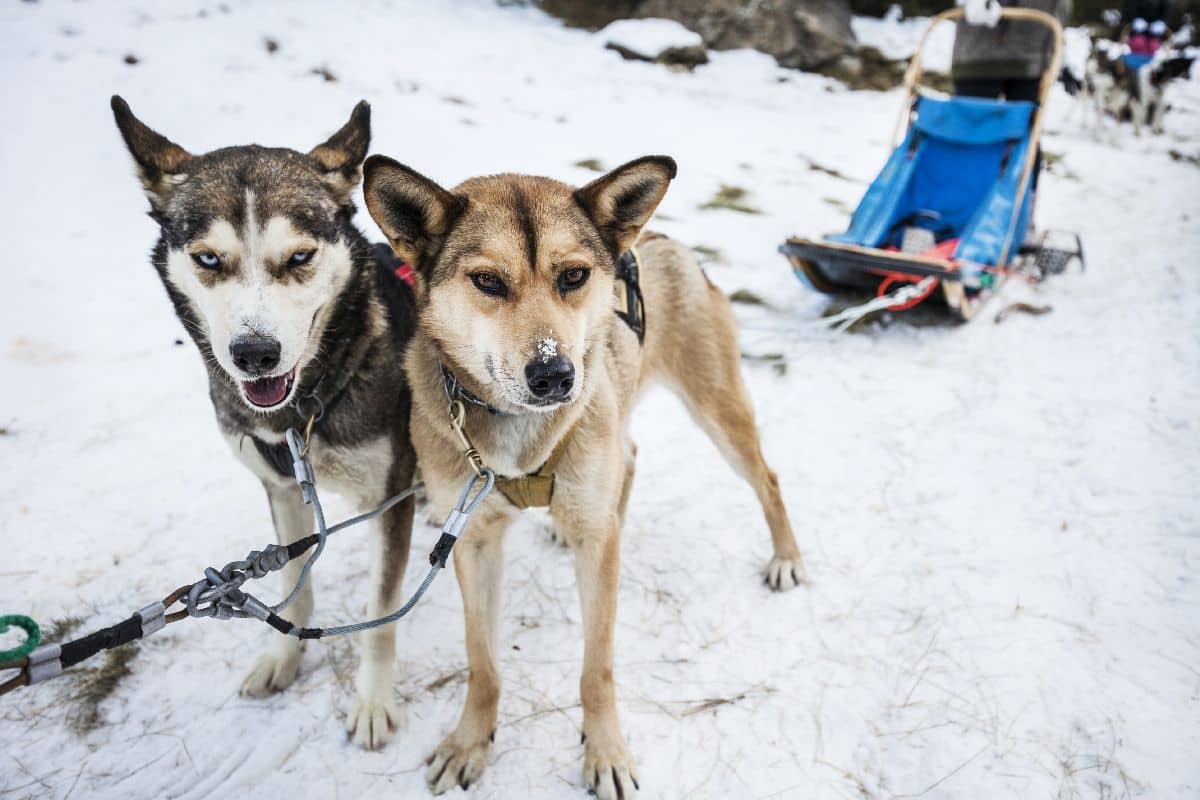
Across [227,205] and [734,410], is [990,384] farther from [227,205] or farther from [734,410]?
[227,205]

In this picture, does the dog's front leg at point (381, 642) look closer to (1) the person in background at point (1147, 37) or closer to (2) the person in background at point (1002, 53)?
(2) the person in background at point (1002, 53)

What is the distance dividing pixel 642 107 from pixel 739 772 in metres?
9.53

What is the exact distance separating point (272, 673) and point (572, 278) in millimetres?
1962

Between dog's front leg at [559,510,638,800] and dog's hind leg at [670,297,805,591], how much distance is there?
1013 mm

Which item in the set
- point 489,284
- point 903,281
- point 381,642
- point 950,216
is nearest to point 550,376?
point 489,284

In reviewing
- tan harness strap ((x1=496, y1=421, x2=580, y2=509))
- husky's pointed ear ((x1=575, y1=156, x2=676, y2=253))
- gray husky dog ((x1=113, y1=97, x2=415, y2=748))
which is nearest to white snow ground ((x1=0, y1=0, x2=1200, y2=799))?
gray husky dog ((x1=113, y1=97, x2=415, y2=748))

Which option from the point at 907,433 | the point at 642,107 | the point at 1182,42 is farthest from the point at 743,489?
the point at 1182,42

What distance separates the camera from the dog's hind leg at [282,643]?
2.62 meters

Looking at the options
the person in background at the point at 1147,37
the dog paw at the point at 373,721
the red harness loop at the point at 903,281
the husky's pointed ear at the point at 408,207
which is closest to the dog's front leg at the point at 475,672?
the dog paw at the point at 373,721

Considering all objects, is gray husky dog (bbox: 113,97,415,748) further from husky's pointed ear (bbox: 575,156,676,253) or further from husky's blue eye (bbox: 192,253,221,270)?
husky's pointed ear (bbox: 575,156,676,253)

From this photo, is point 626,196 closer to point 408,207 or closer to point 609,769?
point 408,207

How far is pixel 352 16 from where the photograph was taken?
1007cm

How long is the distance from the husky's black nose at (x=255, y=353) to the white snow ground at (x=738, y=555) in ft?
4.55

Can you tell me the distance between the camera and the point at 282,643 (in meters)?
2.68
